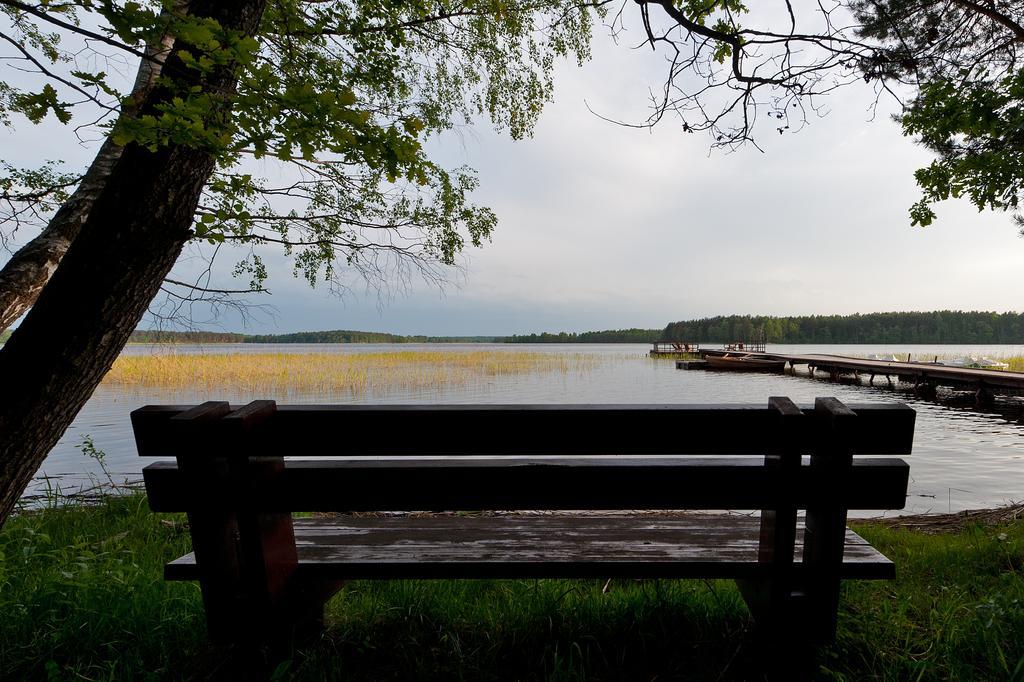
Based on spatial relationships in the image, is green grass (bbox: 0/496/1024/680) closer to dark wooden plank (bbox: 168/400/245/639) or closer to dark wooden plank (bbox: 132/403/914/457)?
dark wooden plank (bbox: 168/400/245/639)

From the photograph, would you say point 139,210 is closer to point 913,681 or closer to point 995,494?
point 913,681

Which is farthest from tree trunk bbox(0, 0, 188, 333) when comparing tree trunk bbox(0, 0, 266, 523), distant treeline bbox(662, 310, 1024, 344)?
distant treeline bbox(662, 310, 1024, 344)

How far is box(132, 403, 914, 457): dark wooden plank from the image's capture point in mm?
1438

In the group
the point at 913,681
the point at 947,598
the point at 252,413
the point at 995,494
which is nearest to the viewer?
the point at 252,413

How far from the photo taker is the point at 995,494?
6277 mm

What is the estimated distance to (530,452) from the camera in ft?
4.70

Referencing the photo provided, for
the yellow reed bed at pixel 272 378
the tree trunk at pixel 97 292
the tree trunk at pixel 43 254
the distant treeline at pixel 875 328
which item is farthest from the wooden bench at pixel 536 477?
the distant treeline at pixel 875 328

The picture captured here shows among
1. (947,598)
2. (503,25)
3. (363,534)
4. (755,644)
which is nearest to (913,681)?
(755,644)

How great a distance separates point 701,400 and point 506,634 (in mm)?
15880

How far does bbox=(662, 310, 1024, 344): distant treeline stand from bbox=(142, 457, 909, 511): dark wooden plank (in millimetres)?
92968

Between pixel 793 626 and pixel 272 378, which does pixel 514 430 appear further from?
pixel 272 378

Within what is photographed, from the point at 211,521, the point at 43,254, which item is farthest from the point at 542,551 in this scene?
the point at 43,254

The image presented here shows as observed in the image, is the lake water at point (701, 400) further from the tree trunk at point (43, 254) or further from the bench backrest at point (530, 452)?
the bench backrest at point (530, 452)

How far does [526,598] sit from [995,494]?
7.60 m
